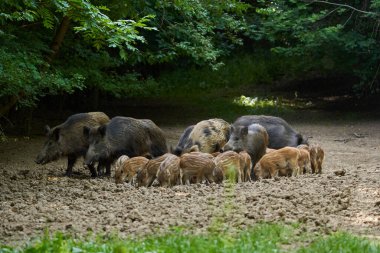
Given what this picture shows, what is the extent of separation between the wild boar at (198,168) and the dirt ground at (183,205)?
0.38m

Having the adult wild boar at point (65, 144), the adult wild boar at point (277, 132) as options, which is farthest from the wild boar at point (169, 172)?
the adult wild boar at point (65, 144)

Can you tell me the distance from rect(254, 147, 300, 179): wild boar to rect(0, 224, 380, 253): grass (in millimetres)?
4075

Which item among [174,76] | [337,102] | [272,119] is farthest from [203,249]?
[174,76]

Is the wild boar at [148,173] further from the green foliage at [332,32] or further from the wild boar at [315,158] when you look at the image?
the green foliage at [332,32]

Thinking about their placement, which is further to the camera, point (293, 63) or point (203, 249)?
point (293, 63)

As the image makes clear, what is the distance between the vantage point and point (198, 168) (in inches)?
355

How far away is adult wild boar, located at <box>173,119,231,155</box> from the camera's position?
1082 cm

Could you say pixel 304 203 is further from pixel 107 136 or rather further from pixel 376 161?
pixel 376 161

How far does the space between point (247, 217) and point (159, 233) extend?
101 centimetres

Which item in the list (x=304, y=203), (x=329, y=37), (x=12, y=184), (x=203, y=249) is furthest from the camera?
(x=329, y=37)

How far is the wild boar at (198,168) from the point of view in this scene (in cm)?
902

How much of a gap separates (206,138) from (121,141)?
139 cm

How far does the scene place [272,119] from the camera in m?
11.8

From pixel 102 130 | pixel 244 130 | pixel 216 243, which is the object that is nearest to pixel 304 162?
pixel 244 130
